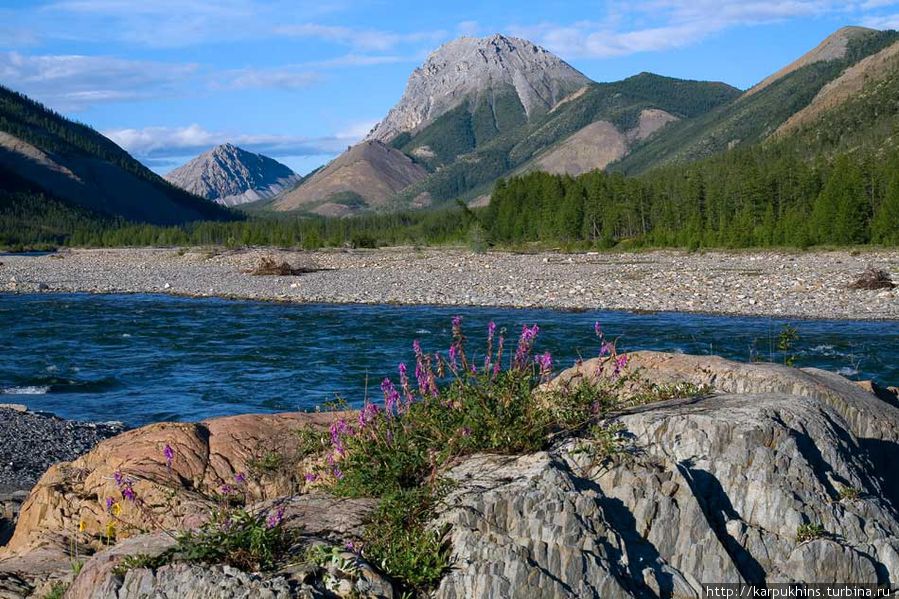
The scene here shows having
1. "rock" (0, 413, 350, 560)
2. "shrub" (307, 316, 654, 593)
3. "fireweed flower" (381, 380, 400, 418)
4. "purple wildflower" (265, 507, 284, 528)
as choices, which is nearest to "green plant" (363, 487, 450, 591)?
"shrub" (307, 316, 654, 593)

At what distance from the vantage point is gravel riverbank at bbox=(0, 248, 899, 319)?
3161 centimetres

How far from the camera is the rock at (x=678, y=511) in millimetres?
4805

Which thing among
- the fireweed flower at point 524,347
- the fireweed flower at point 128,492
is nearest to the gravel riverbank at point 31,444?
the fireweed flower at point 128,492

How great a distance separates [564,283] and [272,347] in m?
19.3

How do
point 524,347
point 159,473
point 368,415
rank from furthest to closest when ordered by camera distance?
1. point 159,473
2. point 524,347
3. point 368,415

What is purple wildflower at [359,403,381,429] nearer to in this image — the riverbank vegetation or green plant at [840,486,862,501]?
green plant at [840,486,862,501]

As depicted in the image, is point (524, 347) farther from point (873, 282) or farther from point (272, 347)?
point (873, 282)

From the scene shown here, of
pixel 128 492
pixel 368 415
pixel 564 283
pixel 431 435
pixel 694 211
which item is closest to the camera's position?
pixel 128 492

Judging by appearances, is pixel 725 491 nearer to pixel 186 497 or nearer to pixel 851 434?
pixel 851 434

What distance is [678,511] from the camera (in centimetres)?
516

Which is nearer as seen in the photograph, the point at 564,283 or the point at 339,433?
the point at 339,433

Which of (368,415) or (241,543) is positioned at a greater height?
(368,415)

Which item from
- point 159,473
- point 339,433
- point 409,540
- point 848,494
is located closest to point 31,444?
point 159,473

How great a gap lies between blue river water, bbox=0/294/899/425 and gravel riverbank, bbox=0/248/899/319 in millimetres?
2171
